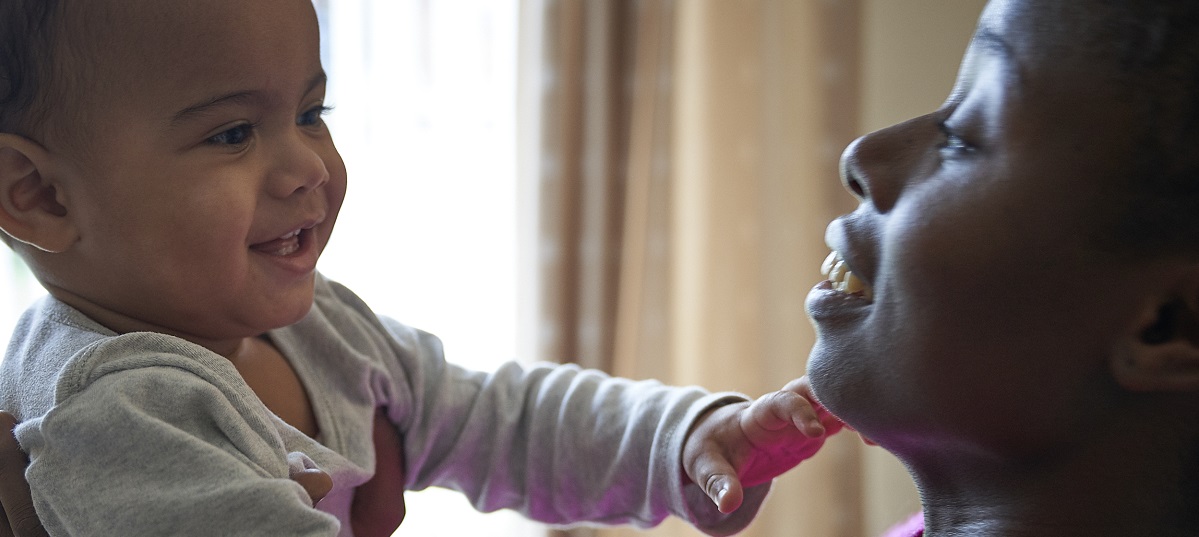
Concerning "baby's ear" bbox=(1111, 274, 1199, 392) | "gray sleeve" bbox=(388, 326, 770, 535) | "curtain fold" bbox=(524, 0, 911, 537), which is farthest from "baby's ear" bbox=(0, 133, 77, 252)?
"curtain fold" bbox=(524, 0, 911, 537)

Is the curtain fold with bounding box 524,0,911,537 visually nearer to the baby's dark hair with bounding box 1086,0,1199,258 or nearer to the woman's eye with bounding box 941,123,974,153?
the woman's eye with bounding box 941,123,974,153

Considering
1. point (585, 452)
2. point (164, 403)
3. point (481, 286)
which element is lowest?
point (481, 286)

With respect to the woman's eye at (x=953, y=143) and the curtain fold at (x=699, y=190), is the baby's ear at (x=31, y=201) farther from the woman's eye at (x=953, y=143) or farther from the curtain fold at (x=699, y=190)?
the curtain fold at (x=699, y=190)

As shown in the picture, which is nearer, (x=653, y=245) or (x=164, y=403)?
(x=164, y=403)

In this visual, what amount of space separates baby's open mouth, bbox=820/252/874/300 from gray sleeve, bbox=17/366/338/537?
43cm

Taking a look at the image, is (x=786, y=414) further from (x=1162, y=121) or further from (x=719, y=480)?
(x=1162, y=121)

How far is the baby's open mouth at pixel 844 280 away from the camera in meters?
0.74

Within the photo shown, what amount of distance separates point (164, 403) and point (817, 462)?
1780mm

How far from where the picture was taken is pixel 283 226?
885 millimetres

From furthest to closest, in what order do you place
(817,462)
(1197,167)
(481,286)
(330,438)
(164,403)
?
(481,286) → (817,462) → (330,438) → (164,403) → (1197,167)

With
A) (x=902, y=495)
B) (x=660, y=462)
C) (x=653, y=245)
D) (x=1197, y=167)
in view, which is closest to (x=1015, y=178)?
(x=1197, y=167)

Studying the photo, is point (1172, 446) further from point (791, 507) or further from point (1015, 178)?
point (791, 507)

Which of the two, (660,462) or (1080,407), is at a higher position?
(1080,407)

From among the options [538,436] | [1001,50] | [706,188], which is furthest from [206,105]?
[706,188]
